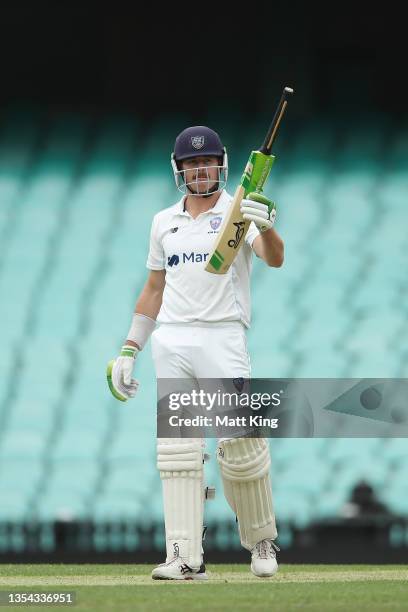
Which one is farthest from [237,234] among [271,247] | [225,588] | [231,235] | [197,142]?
[225,588]

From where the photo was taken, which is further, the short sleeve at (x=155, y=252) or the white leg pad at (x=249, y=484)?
the short sleeve at (x=155, y=252)

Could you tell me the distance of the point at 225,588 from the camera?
4.34m

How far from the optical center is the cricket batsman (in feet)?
15.4

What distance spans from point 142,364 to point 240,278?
5.10 meters

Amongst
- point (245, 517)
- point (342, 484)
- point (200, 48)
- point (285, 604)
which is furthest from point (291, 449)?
point (285, 604)

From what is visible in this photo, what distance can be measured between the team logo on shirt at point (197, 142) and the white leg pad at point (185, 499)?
94 centimetres

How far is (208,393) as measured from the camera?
4.80 meters

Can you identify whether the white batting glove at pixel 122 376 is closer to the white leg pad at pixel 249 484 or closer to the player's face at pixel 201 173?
the white leg pad at pixel 249 484

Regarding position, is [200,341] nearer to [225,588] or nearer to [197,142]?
[197,142]

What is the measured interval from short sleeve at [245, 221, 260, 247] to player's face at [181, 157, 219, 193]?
0.21m

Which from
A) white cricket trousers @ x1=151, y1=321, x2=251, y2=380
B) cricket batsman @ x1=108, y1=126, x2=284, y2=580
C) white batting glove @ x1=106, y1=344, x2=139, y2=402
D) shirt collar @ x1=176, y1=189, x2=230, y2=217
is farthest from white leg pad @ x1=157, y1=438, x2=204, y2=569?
shirt collar @ x1=176, y1=189, x2=230, y2=217

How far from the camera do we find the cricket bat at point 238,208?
4602mm

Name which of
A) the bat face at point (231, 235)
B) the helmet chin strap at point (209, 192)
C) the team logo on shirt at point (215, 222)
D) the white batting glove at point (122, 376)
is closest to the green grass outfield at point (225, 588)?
the white batting glove at point (122, 376)

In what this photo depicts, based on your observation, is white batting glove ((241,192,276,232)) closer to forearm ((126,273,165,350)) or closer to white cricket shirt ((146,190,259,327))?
white cricket shirt ((146,190,259,327))
